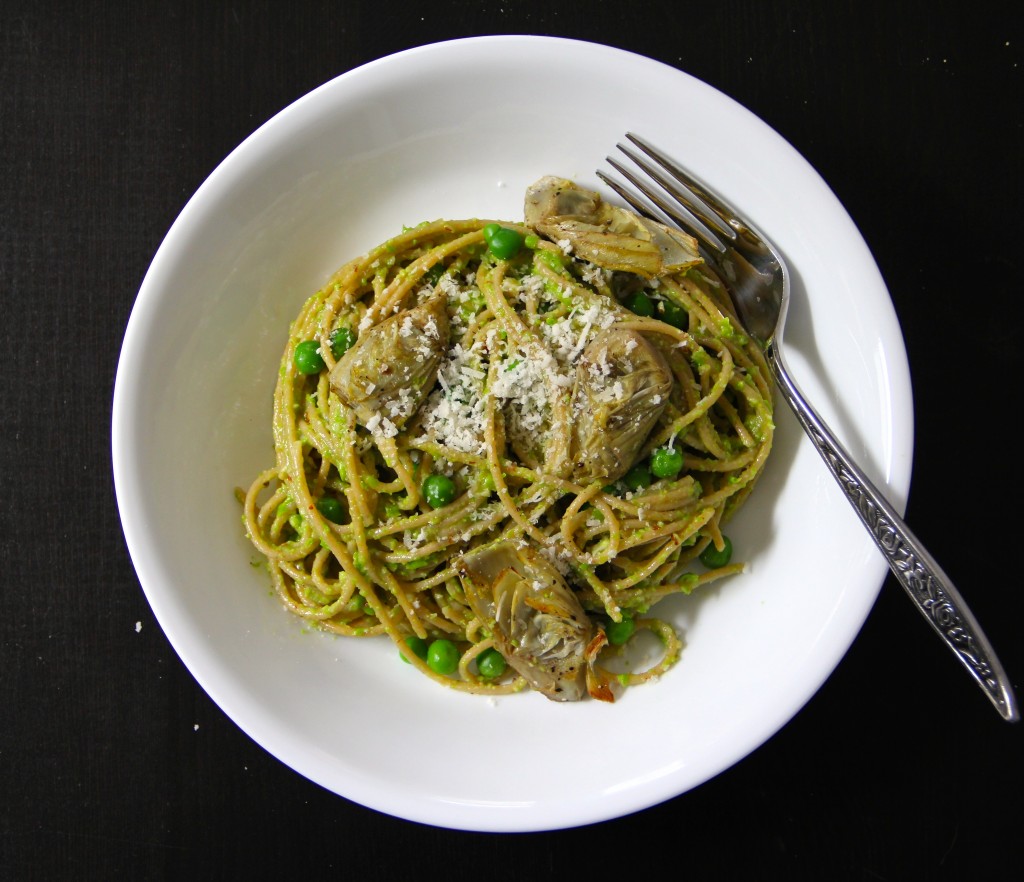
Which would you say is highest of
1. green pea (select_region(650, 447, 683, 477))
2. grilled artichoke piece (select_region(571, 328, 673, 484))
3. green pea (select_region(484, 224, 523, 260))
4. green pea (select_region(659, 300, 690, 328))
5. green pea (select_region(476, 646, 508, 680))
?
green pea (select_region(484, 224, 523, 260))

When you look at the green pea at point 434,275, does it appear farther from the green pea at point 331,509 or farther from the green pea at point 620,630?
the green pea at point 620,630

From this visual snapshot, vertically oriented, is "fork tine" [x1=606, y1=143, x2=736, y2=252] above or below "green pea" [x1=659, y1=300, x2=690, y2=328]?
above

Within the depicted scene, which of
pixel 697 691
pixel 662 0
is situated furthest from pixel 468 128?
pixel 697 691

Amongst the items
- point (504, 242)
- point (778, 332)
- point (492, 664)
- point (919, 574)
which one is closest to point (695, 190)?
point (778, 332)

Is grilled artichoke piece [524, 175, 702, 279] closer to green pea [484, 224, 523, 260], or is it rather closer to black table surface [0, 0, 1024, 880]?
green pea [484, 224, 523, 260]

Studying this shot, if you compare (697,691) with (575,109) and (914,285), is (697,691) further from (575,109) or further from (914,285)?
(575,109)

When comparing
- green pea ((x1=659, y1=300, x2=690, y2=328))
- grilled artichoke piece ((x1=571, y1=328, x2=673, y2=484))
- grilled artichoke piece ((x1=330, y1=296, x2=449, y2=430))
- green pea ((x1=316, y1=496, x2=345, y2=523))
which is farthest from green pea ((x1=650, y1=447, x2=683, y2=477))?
green pea ((x1=316, y1=496, x2=345, y2=523))

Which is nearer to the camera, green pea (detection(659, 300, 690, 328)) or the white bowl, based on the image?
the white bowl
